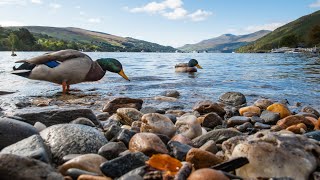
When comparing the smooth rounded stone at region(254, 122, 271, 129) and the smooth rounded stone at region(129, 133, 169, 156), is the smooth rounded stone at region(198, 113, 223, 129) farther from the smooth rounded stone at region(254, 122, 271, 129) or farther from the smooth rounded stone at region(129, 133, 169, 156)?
the smooth rounded stone at region(129, 133, 169, 156)

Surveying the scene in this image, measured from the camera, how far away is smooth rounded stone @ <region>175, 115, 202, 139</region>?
620cm

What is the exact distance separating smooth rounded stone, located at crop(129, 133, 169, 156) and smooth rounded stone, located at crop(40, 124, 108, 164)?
433mm

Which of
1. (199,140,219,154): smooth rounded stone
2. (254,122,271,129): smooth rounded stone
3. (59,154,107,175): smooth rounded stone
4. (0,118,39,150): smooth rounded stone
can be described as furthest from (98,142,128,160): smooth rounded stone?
(254,122,271,129): smooth rounded stone

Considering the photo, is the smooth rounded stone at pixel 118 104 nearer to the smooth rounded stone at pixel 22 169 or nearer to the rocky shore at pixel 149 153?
the rocky shore at pixel 149 153

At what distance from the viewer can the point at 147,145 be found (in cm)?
461

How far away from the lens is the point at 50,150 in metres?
4.39

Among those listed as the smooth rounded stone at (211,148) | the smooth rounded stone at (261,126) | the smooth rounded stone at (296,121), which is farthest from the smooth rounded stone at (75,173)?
the smooth rounded stone at (296,121)

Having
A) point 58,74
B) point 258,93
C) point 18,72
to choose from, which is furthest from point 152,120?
point 258,93

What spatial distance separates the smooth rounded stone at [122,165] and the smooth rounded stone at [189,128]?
7.27 feet

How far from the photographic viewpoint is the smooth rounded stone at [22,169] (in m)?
3.14

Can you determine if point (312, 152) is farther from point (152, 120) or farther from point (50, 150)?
point (50, 150)

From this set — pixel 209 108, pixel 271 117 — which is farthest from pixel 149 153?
pixel 209 108

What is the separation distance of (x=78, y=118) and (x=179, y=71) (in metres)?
22.7

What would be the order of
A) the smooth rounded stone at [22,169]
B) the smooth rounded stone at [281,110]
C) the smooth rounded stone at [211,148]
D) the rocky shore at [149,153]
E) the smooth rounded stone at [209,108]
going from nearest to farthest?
the smooth rounded stone at [22,169], the rocky shore at [149,153], the smooth rounded stone at [211,148], the smooth rounded stone at [281,110], the smooth rounded stone at [209,108]
